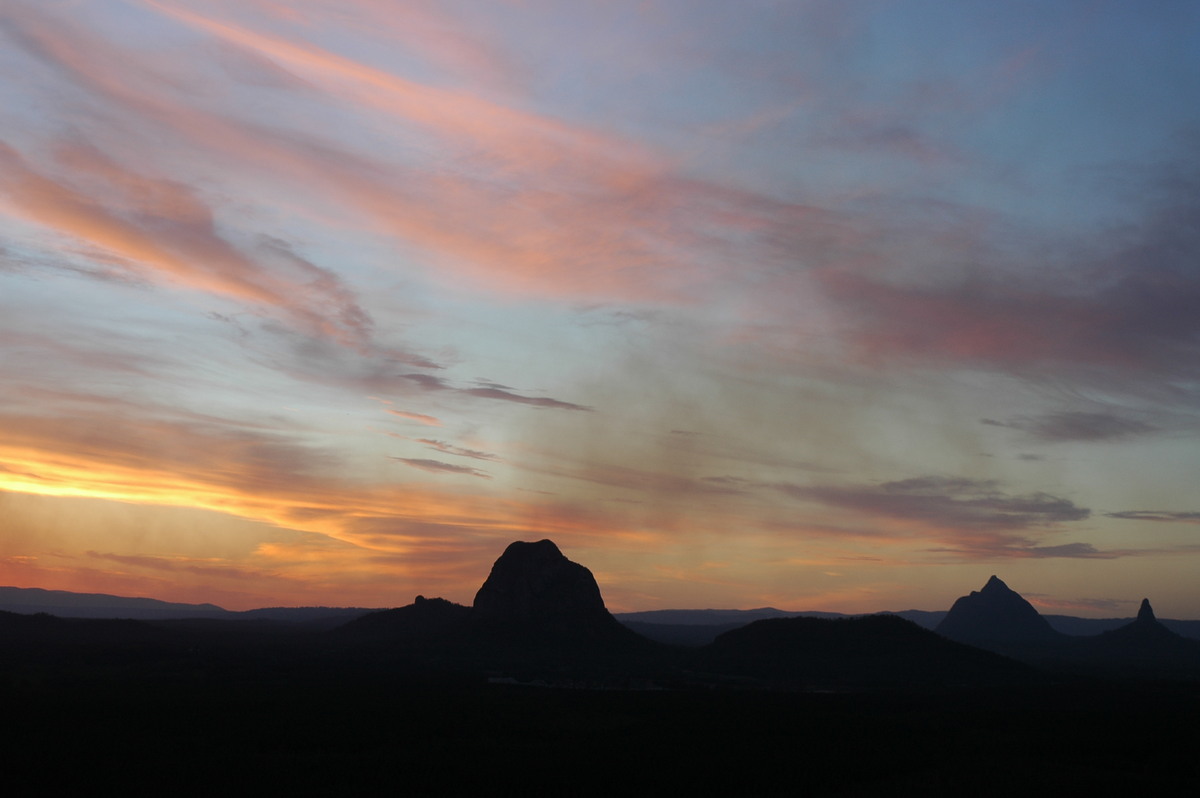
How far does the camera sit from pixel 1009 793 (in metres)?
86.9

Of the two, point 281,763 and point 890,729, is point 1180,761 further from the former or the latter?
point 281,763

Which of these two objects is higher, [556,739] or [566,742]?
[566,742]

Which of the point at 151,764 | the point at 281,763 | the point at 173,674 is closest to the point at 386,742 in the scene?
the point at 281,763

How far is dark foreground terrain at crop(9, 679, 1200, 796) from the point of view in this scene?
298ft

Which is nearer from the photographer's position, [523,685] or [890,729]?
[890,729]

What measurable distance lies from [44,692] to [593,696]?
275ft

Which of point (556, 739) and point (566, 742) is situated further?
point (556, 739)

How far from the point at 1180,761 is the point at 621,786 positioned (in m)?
63.1

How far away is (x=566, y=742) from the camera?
372 feet

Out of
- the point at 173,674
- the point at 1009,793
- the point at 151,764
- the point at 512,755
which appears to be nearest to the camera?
the point at 1009,793

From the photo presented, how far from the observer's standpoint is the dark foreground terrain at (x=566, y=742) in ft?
298

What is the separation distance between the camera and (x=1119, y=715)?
5640 inches

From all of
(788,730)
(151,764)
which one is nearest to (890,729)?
(788,730)

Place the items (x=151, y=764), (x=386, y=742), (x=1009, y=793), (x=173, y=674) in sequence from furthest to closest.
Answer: (x=173, y=674)
(x=386, y=742)
(x=151, y=764)
(x=1009, y=793)
